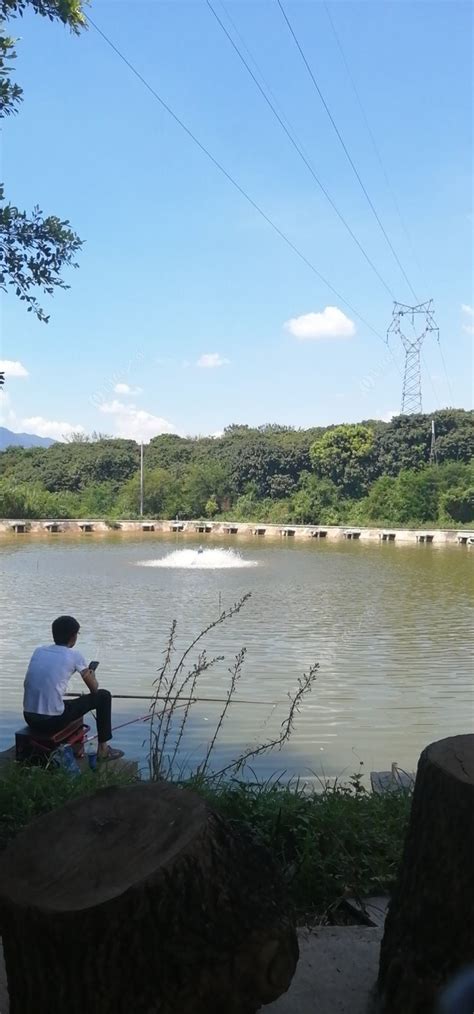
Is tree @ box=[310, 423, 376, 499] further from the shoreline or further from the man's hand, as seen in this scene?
the man's hand

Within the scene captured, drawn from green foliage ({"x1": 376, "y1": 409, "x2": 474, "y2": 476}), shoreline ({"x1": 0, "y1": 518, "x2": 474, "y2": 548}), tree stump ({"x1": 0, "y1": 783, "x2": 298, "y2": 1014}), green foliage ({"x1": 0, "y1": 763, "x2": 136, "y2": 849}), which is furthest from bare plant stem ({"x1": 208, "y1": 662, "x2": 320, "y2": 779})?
green foliage ({"x1": 376, "y1": 409, "x2": 474, "y2": 476})

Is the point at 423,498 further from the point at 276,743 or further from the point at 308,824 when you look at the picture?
the point at 308,824

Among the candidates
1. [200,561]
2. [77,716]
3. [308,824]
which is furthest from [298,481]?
[308,824]

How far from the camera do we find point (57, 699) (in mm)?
4199

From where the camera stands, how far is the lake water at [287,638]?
6512 millimetres

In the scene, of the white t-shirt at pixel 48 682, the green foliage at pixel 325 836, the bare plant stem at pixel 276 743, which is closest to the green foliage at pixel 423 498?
the bare plant stem at pixel 276 743

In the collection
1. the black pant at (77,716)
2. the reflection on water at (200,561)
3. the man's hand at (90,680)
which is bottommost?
the reflection on water at (200,561)

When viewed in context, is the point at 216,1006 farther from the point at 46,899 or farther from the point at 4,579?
the point at 4,579

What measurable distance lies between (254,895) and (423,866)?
1.45ft

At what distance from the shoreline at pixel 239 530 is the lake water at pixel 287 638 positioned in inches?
374

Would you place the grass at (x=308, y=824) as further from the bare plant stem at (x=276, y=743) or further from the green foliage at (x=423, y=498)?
the green foliage at (x=423, y=498)

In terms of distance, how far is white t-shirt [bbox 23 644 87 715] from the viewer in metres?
4.18

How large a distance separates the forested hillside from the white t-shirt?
3423 centimetres

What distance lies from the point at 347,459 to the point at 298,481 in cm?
270
